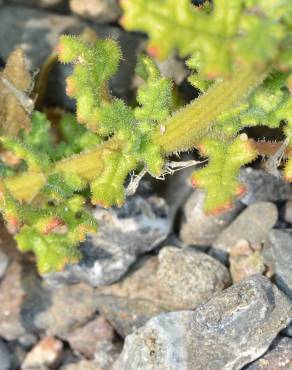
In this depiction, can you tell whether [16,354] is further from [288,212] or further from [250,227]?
[288,212]

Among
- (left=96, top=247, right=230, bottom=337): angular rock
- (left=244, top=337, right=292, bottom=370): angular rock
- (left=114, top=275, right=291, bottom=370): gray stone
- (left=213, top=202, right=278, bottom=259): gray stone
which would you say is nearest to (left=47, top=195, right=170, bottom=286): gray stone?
(left=96, top=247, right=230, bottom=337): angular rock

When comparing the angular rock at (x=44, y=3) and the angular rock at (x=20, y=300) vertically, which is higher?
the angular rock at (x=44, y=3)

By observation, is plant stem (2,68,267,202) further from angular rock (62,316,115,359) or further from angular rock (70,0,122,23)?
angular rock (70,0,122,23)

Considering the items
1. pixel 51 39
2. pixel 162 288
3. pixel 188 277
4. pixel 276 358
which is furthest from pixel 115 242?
pixel 51 39

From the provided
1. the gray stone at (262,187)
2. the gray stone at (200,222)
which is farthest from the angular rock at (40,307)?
the gray stone at (262,187)

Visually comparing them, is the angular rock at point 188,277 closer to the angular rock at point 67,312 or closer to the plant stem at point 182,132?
the angular rock at point 67,312

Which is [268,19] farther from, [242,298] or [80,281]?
[80,281]
